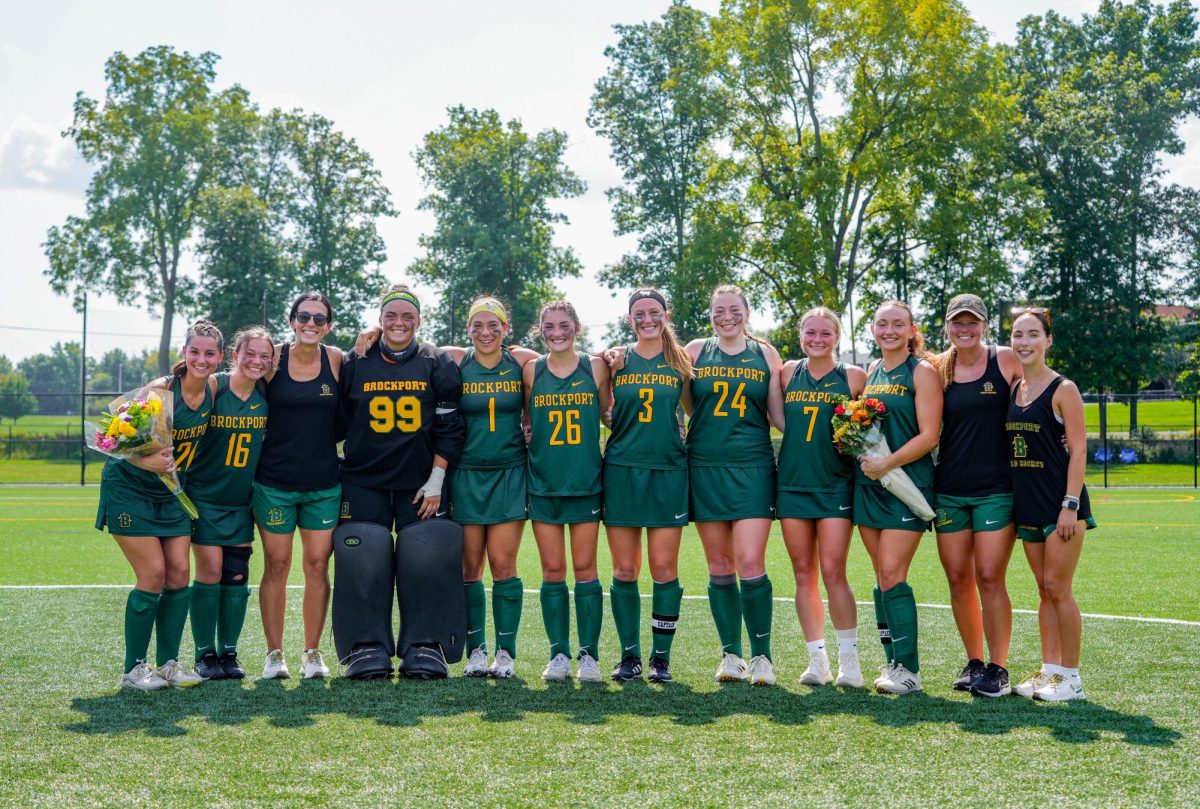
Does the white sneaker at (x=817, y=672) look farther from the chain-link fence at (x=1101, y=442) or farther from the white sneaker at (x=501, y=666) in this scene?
the chain-link fence at (x=1101, y=442)

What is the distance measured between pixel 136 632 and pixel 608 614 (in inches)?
137

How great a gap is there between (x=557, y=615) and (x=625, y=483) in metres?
0.85

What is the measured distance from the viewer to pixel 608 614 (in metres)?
8.20

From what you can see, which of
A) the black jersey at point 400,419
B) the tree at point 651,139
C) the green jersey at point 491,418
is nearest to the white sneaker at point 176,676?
the black jersey at point 400,419

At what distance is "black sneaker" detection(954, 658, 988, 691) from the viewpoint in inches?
225

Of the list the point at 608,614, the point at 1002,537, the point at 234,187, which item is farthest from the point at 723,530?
the point at 234,187

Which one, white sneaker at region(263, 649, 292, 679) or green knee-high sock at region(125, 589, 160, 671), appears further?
white sneaker at region(263, 649, 292, 679)

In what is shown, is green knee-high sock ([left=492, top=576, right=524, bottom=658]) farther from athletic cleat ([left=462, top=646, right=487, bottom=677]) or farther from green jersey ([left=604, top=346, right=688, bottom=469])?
green jersey ([left=604, top=346, right=688, bottom=469])

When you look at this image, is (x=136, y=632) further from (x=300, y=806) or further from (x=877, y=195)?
(x=877, y=195)

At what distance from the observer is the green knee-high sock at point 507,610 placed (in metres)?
6.30

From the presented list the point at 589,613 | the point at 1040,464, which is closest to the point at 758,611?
the point at 589,613

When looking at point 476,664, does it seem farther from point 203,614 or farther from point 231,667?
point 203,614

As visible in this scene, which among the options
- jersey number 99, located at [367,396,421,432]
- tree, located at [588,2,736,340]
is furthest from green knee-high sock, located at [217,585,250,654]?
tree, located at [588,2,736,340]

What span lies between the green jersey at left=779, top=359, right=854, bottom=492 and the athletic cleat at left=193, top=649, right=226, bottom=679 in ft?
10.9
